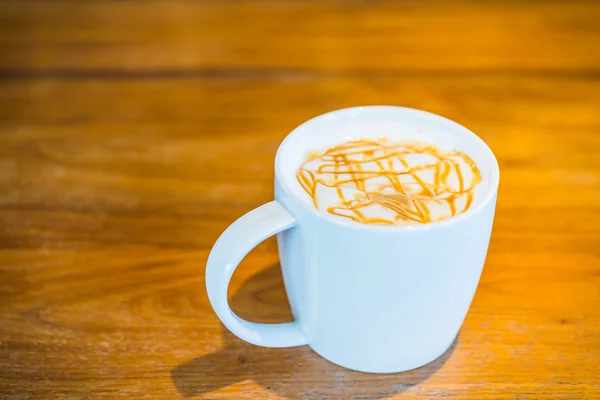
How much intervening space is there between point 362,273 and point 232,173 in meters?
0.33

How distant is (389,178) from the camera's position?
512mm

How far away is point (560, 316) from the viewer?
0.56 metres

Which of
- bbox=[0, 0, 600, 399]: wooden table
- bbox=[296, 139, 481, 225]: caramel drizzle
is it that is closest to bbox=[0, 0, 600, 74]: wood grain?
bbox=[0, 0, 600, 399]: wooden table

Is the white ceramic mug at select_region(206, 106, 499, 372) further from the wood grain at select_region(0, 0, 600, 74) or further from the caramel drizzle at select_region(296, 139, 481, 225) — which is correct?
the wood grain at select_region(0, 0, 600, 74)

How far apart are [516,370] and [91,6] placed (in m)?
0.95

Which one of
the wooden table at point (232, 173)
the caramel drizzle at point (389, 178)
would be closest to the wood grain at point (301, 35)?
the wooden table at point (232, 173)

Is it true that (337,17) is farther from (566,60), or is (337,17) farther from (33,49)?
(33,49)

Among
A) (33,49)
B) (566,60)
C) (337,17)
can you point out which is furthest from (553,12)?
(33,49)

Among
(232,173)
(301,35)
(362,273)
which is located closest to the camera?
(362,273)

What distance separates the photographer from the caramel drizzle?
0.48 meters

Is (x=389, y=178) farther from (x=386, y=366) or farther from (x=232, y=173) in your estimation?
(x=232, y=173)

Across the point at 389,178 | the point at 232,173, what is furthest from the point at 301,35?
the point at 389,178

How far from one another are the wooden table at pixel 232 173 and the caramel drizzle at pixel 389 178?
0.13 m

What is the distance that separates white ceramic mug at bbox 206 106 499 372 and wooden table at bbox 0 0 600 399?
0.10ft
